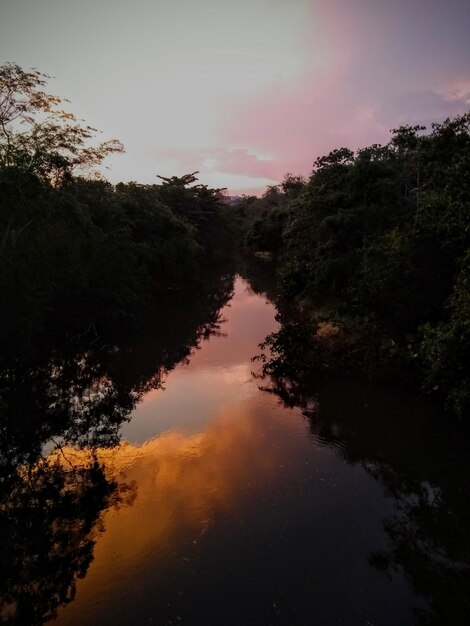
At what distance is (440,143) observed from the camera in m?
15.2

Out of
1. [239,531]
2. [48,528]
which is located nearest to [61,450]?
[48,528]

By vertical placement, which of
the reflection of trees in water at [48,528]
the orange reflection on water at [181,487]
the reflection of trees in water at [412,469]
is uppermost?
the reflection of trees in water at [412,469]

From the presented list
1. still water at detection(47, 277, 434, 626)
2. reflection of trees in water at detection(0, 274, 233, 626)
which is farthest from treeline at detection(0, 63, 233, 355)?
still water at detection(47, 277, 434, 626)

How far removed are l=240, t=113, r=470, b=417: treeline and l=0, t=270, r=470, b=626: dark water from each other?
2.38m

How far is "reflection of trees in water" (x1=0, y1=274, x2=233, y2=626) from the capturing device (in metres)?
8.80

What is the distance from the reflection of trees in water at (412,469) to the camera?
860 centimetres

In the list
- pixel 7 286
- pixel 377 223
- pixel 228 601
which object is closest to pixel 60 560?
pixel 228 601

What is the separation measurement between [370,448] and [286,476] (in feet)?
10.8

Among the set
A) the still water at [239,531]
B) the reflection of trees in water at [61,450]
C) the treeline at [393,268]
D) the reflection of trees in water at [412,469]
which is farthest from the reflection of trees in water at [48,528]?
the treeline at [393,268]

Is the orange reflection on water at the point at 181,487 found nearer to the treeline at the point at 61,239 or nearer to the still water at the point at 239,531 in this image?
the still water at the point at 239,531

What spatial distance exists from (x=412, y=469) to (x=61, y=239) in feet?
65.7

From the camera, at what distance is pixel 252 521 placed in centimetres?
1009

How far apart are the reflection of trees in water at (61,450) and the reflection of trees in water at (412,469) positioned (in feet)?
20.4

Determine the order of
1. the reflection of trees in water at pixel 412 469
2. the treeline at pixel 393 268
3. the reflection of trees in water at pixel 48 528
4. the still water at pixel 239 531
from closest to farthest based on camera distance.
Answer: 1. the still water at pixel 239 531
2. the reflection of trees in water at pixel 48 528
3. the reflection of trees in water at pixel 412 469
4. the treeline at pixel 393 268
